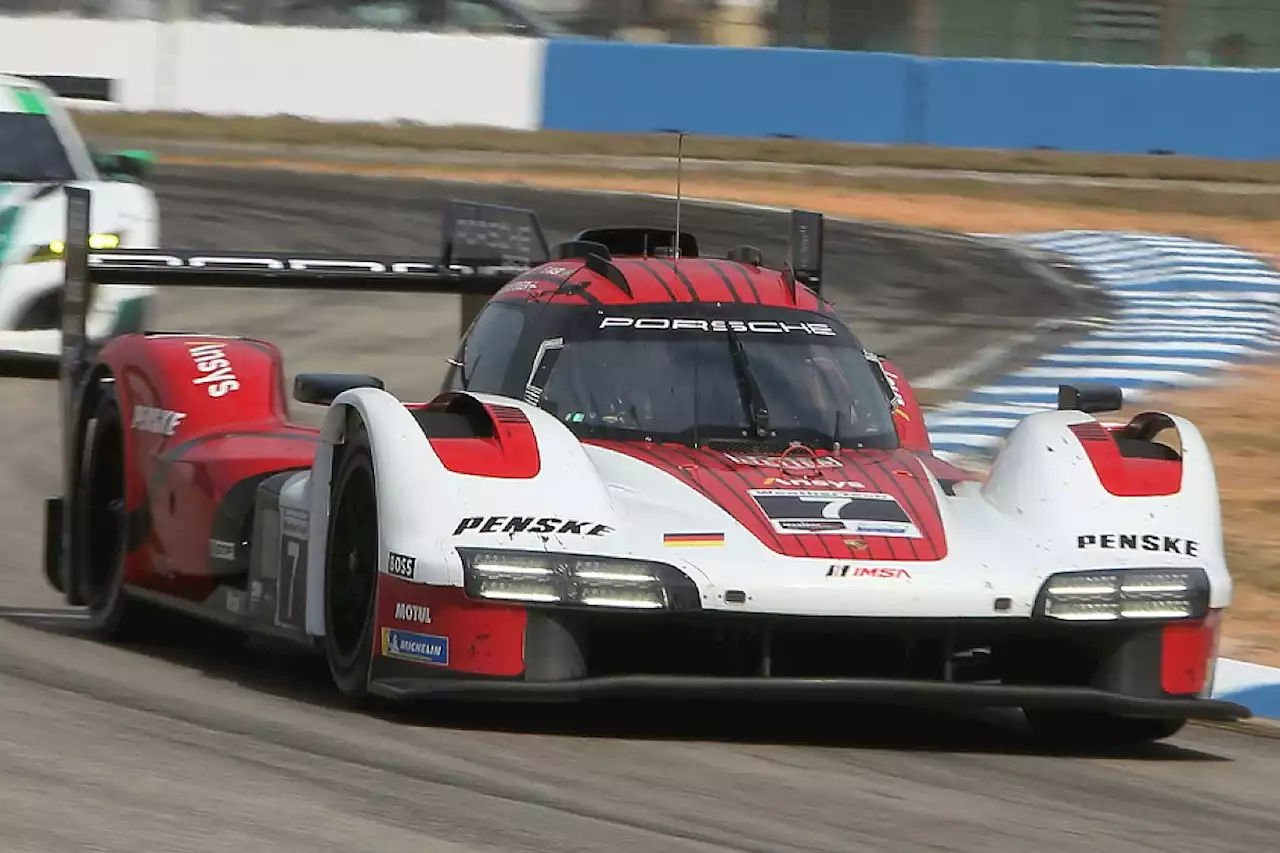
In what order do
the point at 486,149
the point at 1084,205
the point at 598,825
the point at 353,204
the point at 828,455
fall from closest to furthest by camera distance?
the point at 598,825 → the point at 828,455 → the point at 353,204 → the point at 1084,205 → the point at 486,149

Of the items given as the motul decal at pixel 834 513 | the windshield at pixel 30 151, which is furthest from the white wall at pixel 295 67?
the motul decal at pixel 834 513

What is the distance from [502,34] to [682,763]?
2283cm

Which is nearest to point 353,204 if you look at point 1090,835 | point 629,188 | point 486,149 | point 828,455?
point 629,188

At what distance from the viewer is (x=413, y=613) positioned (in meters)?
5.90

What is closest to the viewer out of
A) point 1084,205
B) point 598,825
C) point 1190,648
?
point 598,825

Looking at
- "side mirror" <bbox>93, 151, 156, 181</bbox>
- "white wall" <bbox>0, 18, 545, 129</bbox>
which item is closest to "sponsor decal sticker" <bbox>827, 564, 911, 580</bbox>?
"side mirror" <bbox>93, 151, 156, 181</bbox>

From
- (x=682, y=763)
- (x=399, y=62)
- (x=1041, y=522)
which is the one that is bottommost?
(x=682, y=763)

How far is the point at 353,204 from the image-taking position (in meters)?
21.6

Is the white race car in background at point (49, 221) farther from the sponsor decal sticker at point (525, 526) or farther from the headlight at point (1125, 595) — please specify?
the headlight at point (1125, 595)

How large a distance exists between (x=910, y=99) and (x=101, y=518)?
67.8 feet

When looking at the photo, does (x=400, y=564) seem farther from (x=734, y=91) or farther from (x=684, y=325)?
(x=734, y=91)

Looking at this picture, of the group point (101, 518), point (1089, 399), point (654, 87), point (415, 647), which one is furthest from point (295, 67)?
point (415, 647)

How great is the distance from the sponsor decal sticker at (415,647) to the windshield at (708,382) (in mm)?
981

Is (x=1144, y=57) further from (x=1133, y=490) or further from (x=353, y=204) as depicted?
(x=1133, y=490)
